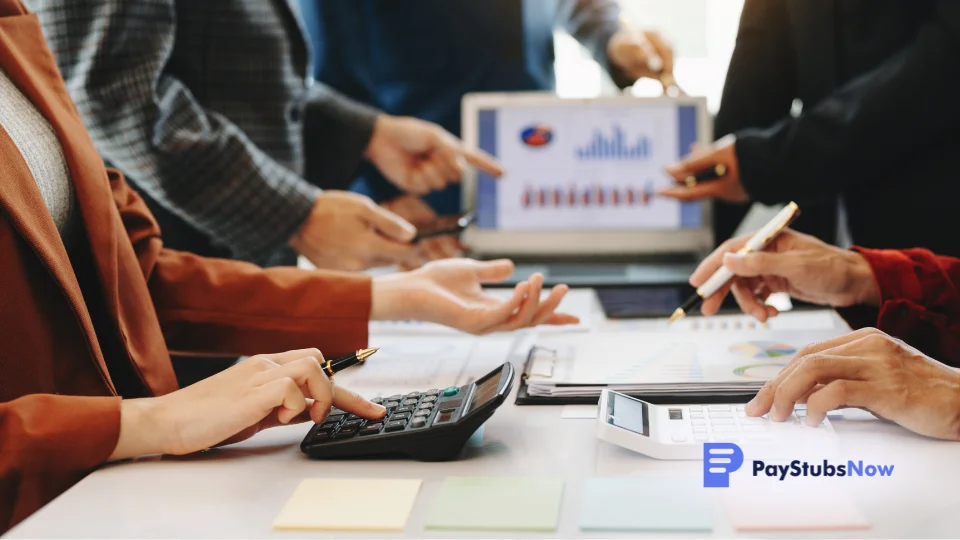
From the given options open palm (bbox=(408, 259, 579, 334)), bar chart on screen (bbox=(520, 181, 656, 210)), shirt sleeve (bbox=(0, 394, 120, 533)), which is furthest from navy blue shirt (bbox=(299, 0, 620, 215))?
shirt sleeve (bbox=(0, 394, 120, 533))

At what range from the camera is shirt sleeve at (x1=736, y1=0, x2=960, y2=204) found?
4.84ft

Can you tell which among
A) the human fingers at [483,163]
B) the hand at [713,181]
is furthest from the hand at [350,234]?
the hand at [713,181]

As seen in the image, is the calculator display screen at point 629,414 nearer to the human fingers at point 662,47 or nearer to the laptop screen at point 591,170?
the laptop screen at point 591,170

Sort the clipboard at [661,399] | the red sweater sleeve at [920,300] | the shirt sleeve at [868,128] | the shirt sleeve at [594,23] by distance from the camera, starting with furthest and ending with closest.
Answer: the shirt sleeve at [594,23] < the shirt sleeve at [868,128] < the red sweater sleeve at [920,300] < the clipboard at [661,399]

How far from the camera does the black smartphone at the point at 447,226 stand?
1.67m

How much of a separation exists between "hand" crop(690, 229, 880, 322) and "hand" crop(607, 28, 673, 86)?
39.5 inches

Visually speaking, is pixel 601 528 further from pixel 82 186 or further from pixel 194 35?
pixel 194 35

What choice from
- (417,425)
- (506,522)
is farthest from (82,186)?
A: (506,522)

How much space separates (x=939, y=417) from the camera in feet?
2.50

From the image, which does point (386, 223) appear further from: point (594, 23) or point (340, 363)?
point (594, 23)

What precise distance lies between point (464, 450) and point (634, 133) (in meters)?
1.18

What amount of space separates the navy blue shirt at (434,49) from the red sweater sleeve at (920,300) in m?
1.17

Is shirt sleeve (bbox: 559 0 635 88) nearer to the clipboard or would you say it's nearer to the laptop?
the laptop

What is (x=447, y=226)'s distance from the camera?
6.11 feet
